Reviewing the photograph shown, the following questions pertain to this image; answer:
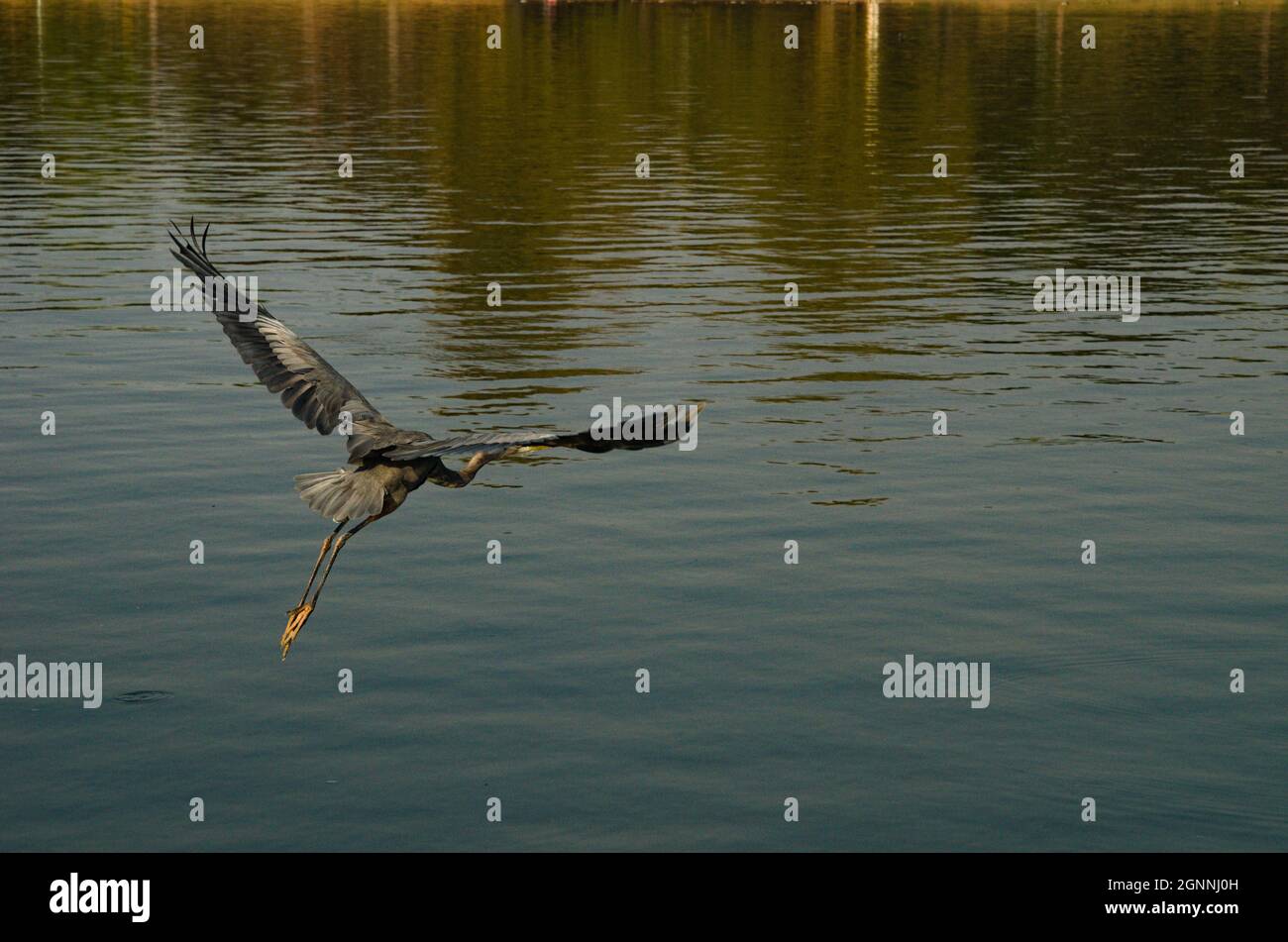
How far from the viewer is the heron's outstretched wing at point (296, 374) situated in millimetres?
14492

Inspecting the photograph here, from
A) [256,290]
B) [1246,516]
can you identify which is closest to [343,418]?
[1246,516]

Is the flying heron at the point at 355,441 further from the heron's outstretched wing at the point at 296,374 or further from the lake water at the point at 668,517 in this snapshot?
the lake water at the point at 668,517

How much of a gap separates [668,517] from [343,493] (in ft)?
27.6

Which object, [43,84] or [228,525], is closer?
[228,525]

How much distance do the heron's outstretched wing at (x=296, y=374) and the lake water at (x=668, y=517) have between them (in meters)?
2.78

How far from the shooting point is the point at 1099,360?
30672 millimetres

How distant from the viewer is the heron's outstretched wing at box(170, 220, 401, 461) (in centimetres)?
1449

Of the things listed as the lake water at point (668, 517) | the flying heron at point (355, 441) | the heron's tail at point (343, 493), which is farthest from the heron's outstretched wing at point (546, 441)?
the lake water at point (668, 517)

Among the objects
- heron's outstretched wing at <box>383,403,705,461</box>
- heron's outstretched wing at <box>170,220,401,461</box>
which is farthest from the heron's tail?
heron's outstretched wing at <box>383,403,705,461</box>

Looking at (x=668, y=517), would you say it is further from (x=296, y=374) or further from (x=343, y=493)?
(x=343, y=493)

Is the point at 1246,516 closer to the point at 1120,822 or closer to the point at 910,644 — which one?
the point at 910,644

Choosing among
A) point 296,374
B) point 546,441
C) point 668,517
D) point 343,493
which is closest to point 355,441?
point 343,493
